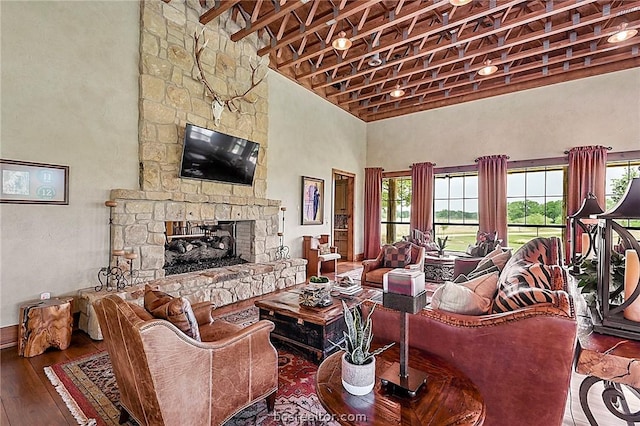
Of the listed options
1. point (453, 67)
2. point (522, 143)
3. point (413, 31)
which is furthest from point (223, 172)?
point (522, 143)

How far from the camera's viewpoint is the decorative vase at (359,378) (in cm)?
119

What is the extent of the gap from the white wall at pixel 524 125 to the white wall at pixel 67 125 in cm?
606

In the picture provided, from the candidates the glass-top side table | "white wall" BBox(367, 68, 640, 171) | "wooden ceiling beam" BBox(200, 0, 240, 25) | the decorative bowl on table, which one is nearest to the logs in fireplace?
the decorative bowl on table

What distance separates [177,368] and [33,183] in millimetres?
2899

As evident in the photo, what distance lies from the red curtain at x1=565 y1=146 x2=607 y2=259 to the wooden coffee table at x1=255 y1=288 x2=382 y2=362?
17.2 ft

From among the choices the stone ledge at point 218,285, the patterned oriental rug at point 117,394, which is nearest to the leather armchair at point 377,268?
the stone ledge at point 218,285

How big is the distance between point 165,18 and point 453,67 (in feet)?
16.8

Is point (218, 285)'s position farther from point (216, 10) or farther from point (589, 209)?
point (589, 209)

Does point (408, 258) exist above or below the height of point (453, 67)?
below

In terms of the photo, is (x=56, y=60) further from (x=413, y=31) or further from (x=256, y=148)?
(x=413, y=31)

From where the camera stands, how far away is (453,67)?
598 cm

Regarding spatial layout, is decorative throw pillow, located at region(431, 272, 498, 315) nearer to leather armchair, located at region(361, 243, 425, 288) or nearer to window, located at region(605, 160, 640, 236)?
leather armchair, located at region(361, 243, 425, 288)

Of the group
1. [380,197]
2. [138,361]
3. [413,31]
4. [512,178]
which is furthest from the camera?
[380,197]

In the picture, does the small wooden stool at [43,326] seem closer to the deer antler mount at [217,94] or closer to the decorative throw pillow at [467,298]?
the deer antler mount at [217,94]
